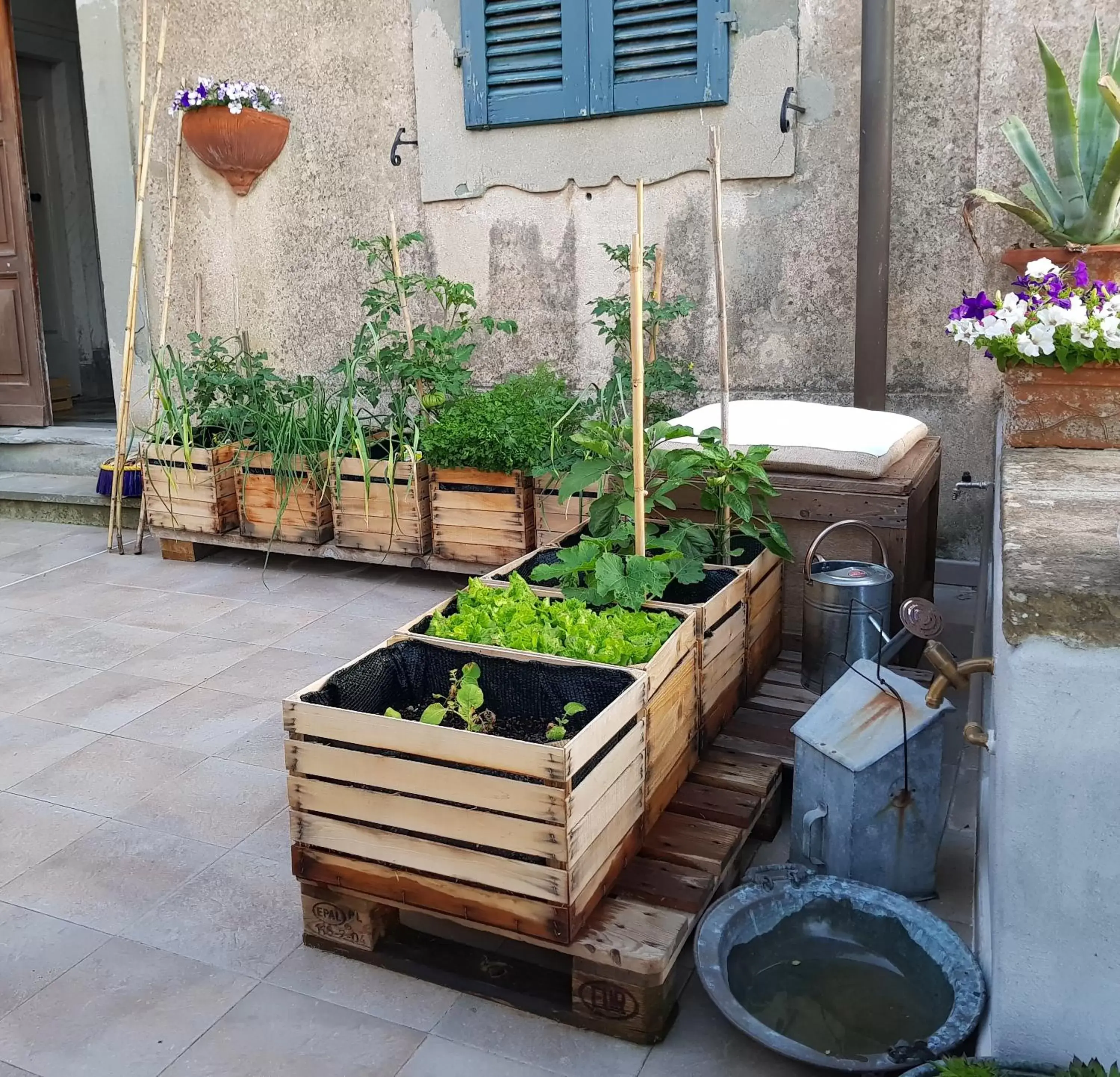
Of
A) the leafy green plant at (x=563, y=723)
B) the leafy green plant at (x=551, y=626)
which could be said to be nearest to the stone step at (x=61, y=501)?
the leafy green plant at (x=551, y=626)

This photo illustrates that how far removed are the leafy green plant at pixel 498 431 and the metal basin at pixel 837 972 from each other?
246 centimetres

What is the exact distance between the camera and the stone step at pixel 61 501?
6.04m

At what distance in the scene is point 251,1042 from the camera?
197 cm

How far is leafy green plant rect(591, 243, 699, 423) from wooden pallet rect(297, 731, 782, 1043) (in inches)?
85.8

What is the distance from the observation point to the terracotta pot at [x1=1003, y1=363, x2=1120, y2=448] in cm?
295

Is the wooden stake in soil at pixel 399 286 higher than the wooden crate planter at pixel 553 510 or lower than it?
higher

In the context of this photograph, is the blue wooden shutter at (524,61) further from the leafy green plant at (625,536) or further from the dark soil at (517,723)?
the dark soil at (517,723)

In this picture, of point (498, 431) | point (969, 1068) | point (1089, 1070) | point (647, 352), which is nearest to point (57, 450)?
point (498, 431)

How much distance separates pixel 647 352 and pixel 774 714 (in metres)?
2.62

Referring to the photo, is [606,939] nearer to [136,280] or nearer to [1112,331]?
[1112,331]

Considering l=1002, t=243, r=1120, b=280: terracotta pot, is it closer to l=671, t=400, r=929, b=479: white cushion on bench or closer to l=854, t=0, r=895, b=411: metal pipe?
l=671, t=400, r=929, b=479: white cushion on bench

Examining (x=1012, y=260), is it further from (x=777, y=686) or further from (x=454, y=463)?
(x=454, y=463)

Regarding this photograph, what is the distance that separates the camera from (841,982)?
1.96 metres

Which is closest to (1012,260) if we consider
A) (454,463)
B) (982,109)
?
(982,109)
